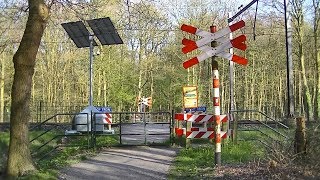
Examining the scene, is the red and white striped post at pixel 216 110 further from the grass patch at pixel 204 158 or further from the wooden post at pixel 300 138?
the wooden post at pixel 300 138

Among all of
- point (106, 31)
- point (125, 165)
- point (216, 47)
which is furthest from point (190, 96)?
point (216, 47)

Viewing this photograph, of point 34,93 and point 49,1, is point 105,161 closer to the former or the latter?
point 49,1

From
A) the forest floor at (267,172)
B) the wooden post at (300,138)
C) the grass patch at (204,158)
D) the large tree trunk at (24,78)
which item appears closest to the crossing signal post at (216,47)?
the grass patch at (204,158)

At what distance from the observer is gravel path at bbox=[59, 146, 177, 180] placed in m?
9.67

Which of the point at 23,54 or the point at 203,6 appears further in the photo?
the point at 203,6

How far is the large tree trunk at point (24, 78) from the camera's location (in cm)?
1040

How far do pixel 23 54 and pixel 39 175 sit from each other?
2.97 meters

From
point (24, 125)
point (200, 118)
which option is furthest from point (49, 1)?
point (200, 118)

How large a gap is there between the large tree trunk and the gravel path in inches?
46.9

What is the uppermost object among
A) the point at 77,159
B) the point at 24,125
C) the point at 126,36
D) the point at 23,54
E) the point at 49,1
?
the point at 126,36

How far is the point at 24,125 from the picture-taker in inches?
414

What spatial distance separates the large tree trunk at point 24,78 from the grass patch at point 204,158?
368 centimetres

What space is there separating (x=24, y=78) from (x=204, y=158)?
505 centimetres

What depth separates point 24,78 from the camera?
10.5 m
